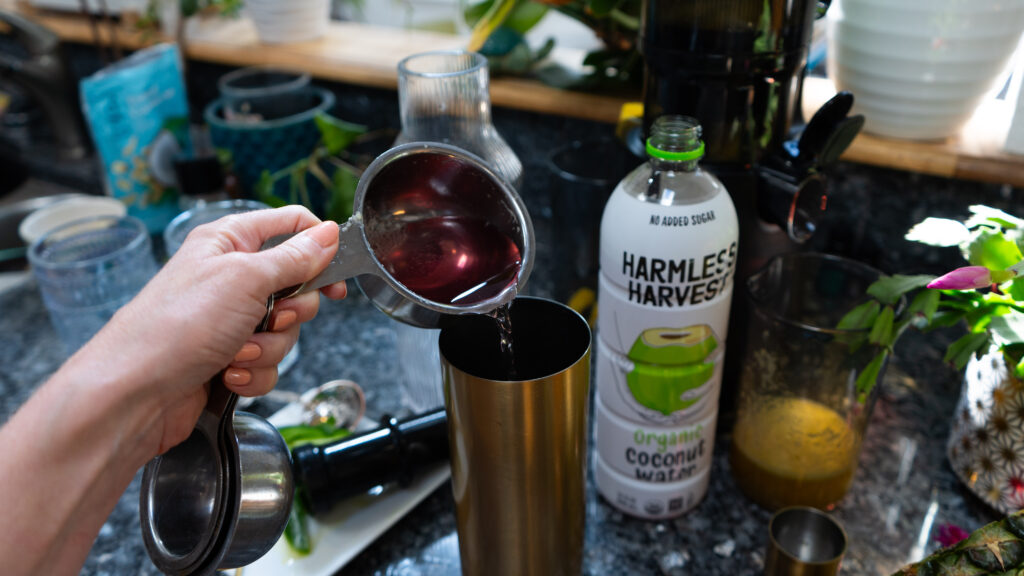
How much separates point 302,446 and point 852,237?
2.08 feet

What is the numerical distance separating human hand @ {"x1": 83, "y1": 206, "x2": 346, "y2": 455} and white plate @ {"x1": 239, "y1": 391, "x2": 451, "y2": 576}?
0.61ft

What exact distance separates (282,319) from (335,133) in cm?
51

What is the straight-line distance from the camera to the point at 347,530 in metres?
0.69

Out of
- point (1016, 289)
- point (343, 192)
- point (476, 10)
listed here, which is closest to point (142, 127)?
point (343, 192)

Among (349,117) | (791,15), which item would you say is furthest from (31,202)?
(791,15)

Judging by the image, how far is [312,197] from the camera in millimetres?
1102

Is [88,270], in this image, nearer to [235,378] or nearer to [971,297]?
[235,378]

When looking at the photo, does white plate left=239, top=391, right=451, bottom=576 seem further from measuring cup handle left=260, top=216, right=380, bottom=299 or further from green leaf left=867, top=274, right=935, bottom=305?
green leaf left=867, top=274, right=935, bottom=305

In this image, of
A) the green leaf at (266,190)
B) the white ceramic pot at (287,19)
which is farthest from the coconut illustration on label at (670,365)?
the white ceramic pot at (287,19)

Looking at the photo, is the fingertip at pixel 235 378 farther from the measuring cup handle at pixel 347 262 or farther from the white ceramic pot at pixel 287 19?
the white ceramic pot at pixel 287 19

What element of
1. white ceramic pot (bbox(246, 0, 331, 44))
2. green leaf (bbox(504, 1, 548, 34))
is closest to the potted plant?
green leaf (bbox(504, 1, 548, 34))

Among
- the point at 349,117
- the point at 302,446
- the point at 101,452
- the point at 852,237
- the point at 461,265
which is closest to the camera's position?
the point at 101,452

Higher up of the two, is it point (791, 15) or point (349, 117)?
point (791, 15)

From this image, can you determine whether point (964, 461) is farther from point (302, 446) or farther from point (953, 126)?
point (302, 446)
